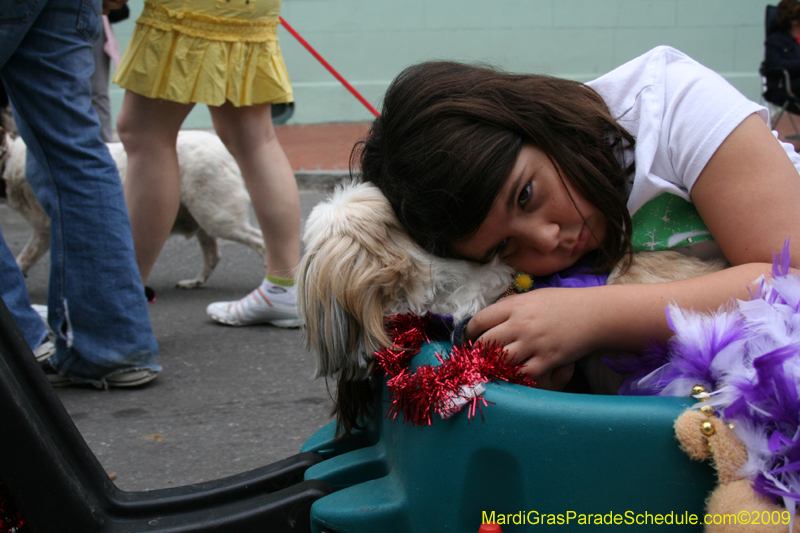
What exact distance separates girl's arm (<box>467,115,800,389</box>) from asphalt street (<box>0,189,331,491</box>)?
1.83 ft

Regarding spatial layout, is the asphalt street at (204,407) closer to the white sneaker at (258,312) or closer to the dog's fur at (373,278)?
the white sneaker at (258,312)

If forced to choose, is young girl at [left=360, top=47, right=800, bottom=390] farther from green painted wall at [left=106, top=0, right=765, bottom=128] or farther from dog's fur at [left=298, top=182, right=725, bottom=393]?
green painted wall at [left=106, top=0, right=765, bottom=128]

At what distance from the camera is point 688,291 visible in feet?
4.00

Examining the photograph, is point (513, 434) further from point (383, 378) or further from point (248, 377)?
point (248, 377)

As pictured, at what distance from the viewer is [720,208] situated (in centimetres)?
129

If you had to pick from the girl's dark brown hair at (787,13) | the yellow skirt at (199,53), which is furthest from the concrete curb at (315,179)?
the girl's dark brown hair at (787,13)

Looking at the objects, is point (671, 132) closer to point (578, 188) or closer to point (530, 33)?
point (578, 188)

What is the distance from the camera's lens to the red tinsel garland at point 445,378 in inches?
42.8

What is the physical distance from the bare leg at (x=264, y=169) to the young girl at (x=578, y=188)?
1.38m

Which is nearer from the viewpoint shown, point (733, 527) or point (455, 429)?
point (733, 527)

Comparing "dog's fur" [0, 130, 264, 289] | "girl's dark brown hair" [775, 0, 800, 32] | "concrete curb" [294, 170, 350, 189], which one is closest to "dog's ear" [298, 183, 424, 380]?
"dog's fur" [0, 130, 264, 289]

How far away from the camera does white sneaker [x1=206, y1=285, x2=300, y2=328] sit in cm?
285

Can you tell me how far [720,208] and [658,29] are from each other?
8111mm

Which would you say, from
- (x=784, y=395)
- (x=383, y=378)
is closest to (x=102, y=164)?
(x=383, y=378)
